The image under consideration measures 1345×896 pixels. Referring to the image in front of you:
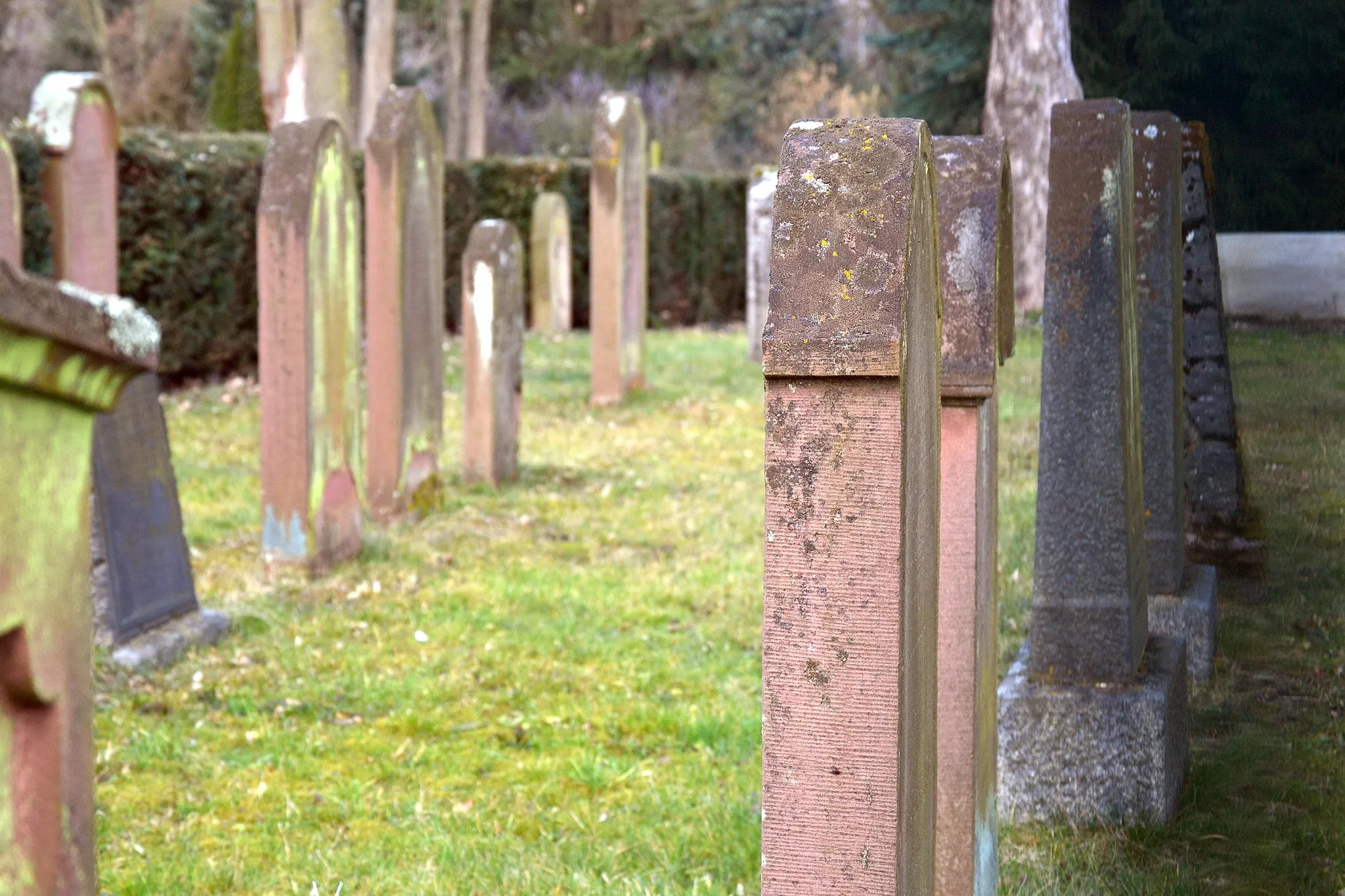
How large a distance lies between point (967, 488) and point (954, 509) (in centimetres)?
4

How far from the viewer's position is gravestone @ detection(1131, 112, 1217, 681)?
13.0ft

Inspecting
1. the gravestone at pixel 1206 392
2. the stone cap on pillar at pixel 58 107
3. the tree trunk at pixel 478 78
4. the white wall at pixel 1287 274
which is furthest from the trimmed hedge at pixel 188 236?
the tree trunk at pixel 478 78

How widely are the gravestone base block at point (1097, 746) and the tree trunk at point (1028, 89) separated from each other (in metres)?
1.02

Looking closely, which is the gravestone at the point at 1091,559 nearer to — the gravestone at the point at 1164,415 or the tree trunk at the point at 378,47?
the gravestone at the point at 1164,415

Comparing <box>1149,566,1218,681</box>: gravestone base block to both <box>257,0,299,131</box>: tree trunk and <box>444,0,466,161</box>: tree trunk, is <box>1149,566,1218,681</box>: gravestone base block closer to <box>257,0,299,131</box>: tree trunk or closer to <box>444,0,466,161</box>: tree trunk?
<box>257,0,299,131</box>: tree trunk

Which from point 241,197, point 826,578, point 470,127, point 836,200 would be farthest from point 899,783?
point 470,127

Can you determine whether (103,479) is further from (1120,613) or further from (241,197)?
(241,197)

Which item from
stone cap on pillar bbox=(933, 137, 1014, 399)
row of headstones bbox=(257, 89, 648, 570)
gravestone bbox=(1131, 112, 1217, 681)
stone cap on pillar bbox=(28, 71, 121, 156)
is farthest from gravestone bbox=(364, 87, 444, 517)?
stone cap on pillar bbox=(933, 137, 1014, 399)

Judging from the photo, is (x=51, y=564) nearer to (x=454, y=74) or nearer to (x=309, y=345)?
(x=309, y=345)

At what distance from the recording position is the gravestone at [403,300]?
8156 mm

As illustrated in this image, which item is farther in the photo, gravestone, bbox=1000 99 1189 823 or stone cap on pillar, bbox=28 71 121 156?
stone cap on pillar, bbox=28 71 121 156

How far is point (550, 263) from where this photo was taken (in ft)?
59.5

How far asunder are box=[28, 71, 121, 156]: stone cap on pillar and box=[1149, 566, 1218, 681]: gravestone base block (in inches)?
180

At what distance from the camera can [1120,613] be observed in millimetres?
3842
